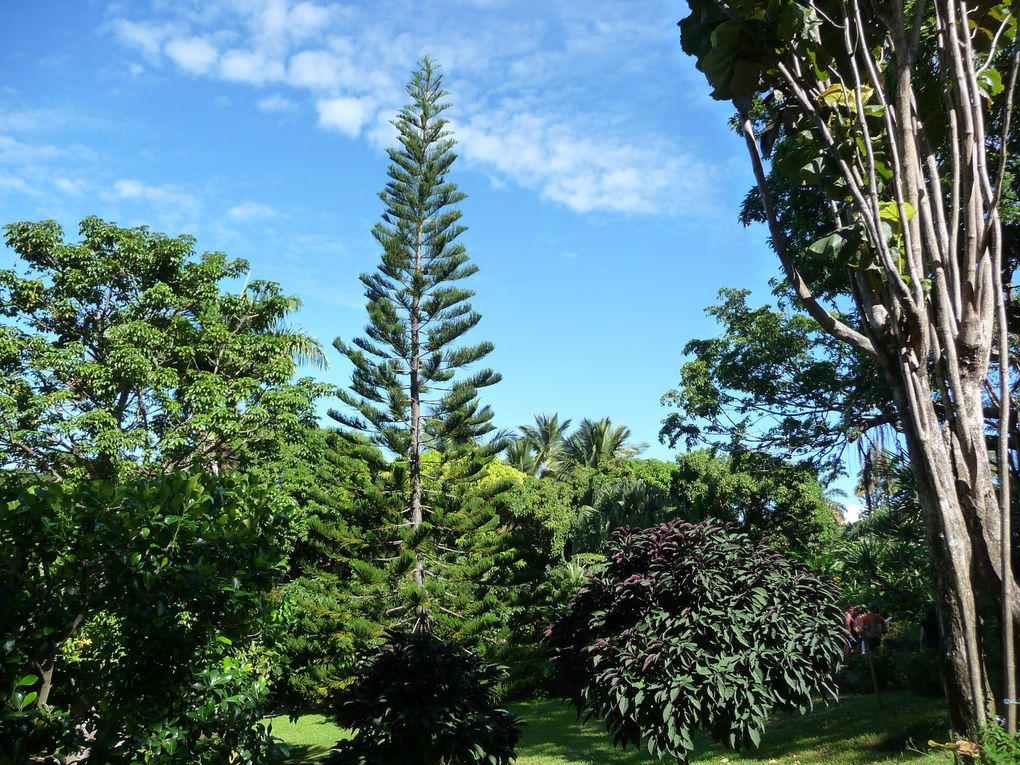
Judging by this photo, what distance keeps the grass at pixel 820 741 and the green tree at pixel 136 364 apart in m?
5.97

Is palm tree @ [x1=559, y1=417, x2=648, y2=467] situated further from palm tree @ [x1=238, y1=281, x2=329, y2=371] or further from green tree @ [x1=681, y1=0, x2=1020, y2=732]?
green tree @ [x1=681, y1=0, x2=1020, y2=732]

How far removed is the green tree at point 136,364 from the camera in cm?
1342

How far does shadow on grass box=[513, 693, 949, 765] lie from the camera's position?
7.37 m

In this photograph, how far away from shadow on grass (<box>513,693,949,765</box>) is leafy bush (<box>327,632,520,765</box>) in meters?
3.92

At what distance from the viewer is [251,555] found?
308 cm

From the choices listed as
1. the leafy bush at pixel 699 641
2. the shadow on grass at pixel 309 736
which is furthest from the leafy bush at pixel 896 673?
the shadow on grass at pixel 309 736

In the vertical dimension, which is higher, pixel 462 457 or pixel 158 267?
pixel 158 267

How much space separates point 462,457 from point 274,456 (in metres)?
4.25

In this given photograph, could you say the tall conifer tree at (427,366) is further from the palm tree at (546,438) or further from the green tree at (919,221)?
the palm tree at (546,438)

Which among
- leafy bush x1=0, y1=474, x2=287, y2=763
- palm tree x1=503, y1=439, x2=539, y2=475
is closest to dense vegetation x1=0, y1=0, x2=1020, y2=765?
leafy bush x1=0, y1=474, x2=287, y2=763

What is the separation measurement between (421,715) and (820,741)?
5.45 metres

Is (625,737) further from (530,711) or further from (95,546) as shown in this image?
(530,711)

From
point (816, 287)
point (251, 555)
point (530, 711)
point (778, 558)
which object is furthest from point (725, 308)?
point (251, 555)

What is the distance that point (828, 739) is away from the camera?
8.19 m
